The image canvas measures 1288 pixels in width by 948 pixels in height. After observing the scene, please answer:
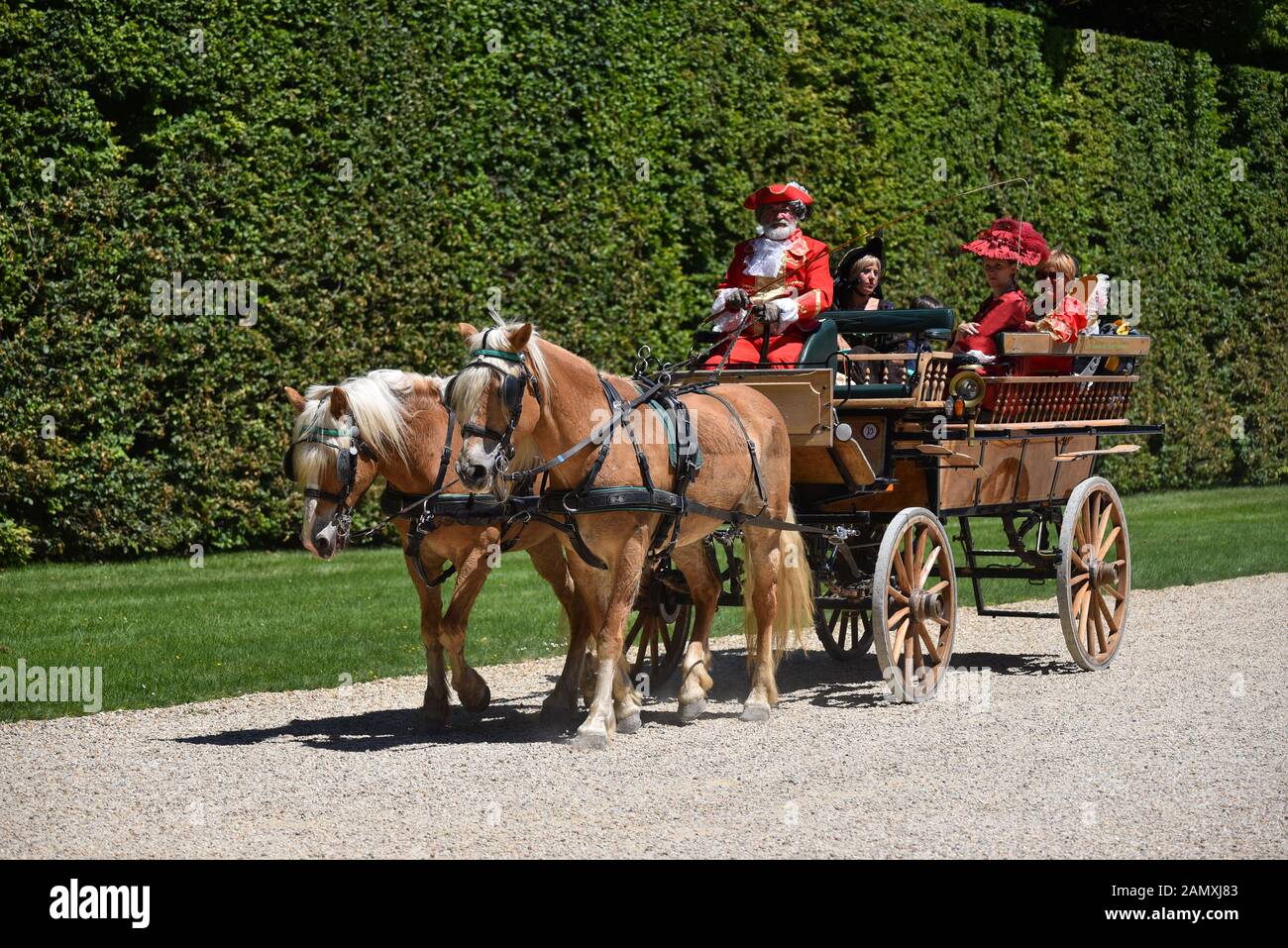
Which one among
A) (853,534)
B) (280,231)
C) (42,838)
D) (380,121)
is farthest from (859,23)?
(42,838)

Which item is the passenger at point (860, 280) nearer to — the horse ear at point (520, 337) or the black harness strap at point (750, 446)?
the black harness strap at point (750, 446)

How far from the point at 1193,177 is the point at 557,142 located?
403 inches

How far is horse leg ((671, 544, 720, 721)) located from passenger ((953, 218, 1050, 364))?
1948 mm

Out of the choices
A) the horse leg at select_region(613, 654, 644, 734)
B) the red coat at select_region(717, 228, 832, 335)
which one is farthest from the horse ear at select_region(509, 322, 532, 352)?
the red coat at select_region(717, 228, 832, 335)

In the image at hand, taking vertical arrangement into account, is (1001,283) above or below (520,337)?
above

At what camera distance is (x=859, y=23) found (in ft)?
49.5

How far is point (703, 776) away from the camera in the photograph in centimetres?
586

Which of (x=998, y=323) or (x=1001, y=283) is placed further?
(x=1001, y=283)

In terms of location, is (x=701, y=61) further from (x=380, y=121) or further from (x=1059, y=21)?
(x=1059, y=21)

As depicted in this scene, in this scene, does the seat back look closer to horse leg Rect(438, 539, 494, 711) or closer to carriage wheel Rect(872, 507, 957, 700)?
carriage wheel Rect(872, 507, 957, 700)

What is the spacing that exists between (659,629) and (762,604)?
1125 millimetres

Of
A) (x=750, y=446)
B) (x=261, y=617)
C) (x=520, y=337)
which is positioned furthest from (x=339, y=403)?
(x=261, y=617)

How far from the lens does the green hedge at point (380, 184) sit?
10328mm

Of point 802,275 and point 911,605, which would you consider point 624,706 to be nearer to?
point 911,605
